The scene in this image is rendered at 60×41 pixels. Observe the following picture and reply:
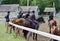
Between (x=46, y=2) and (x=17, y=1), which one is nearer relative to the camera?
(x=46, y=2)

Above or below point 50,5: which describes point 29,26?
above

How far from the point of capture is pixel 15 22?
53.2 feet

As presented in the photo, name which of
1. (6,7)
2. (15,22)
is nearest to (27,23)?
(15,22)

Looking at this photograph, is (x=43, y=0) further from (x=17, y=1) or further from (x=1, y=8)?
(x=1, y=8)

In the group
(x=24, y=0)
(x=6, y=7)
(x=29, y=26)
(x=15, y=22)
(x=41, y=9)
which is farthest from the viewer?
(x=24, y=0)

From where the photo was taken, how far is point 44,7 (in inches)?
3585

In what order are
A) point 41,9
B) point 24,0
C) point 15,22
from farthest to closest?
point 24,0 < point 41,9 < point 15,22

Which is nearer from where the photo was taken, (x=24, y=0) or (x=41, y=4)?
(x=41, y=4)

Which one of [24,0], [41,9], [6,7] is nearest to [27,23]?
[6,7]

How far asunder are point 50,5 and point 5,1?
19.7 m

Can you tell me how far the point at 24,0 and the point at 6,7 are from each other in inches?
788

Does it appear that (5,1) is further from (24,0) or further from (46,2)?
(46,2)

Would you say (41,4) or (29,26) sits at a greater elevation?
(29,26)

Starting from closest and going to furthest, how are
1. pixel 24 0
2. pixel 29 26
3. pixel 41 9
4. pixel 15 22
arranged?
1. pixel 29 26
2. pixel 15 22
3. pixel 41 9
4. pixel 24 0
